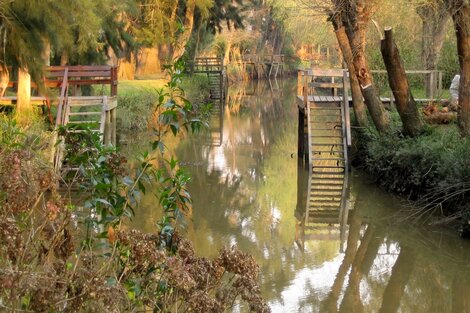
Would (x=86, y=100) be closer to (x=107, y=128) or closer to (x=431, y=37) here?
(x=107, y=128)

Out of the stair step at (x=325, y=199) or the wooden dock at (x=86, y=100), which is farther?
the wooden dock at (x=86, y=100)

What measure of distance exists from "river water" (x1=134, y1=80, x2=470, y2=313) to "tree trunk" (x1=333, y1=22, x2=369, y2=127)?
4.62ft

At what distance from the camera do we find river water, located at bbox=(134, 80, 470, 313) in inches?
377

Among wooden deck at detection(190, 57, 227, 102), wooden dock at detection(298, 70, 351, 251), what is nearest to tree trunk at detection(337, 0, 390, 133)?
wooden dock at detection(298, 70, 351, 251)

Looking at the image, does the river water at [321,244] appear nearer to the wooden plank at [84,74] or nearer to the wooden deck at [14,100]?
the wooden plank at [84,74]

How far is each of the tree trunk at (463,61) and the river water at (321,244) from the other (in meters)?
2.02

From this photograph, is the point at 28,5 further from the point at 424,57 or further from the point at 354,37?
the point at 424,57

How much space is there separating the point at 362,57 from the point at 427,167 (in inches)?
191

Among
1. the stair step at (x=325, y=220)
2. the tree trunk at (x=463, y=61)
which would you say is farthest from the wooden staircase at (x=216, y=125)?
the tree trunk at (x=463, y=61)

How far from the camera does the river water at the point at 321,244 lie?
9.57m

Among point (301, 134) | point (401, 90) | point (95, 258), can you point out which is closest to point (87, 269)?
point (95, 258)

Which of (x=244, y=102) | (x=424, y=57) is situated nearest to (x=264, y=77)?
(x=244, y=102)

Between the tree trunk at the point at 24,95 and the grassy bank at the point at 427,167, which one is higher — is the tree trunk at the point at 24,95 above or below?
above

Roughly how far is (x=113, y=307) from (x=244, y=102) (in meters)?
41.0
